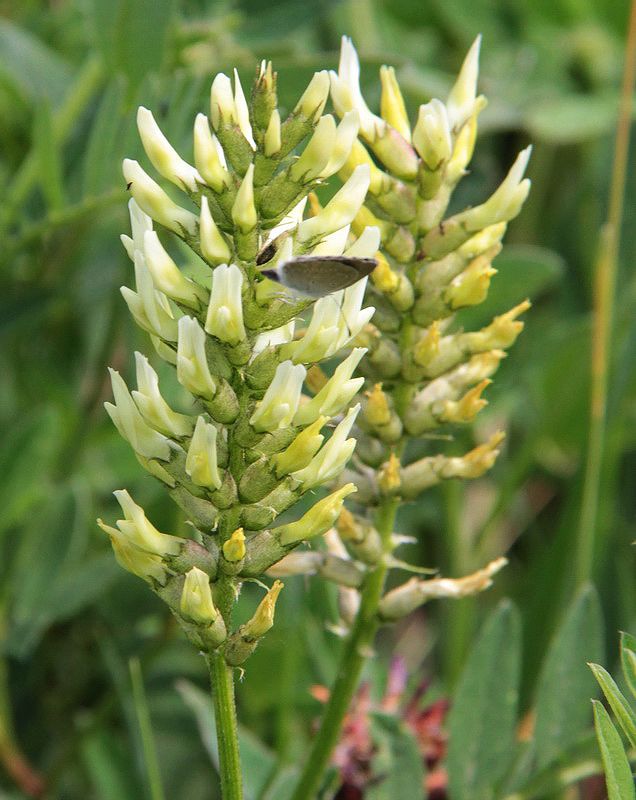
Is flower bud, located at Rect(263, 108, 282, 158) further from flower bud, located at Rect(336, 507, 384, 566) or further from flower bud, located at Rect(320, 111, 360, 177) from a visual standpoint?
flower bud, located at Rect(336, 507, 384, 566)

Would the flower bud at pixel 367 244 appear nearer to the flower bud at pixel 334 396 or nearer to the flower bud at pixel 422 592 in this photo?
the flower bud at pixel 334 396

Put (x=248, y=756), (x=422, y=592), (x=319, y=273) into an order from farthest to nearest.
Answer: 1. (x=248, y=756)
2. (x=422, y=592)
3. (x=319, y=273)

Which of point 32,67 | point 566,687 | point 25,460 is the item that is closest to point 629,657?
point 566,687

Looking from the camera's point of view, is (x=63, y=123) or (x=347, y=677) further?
(x=63, y=123)

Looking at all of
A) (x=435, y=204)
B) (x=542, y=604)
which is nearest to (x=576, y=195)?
(x=542, y=604)

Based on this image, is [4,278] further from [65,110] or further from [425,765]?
[425,765]

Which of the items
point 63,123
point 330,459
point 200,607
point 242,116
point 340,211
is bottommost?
point 200,607

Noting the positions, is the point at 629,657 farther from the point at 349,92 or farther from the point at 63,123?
the point at 63,123
